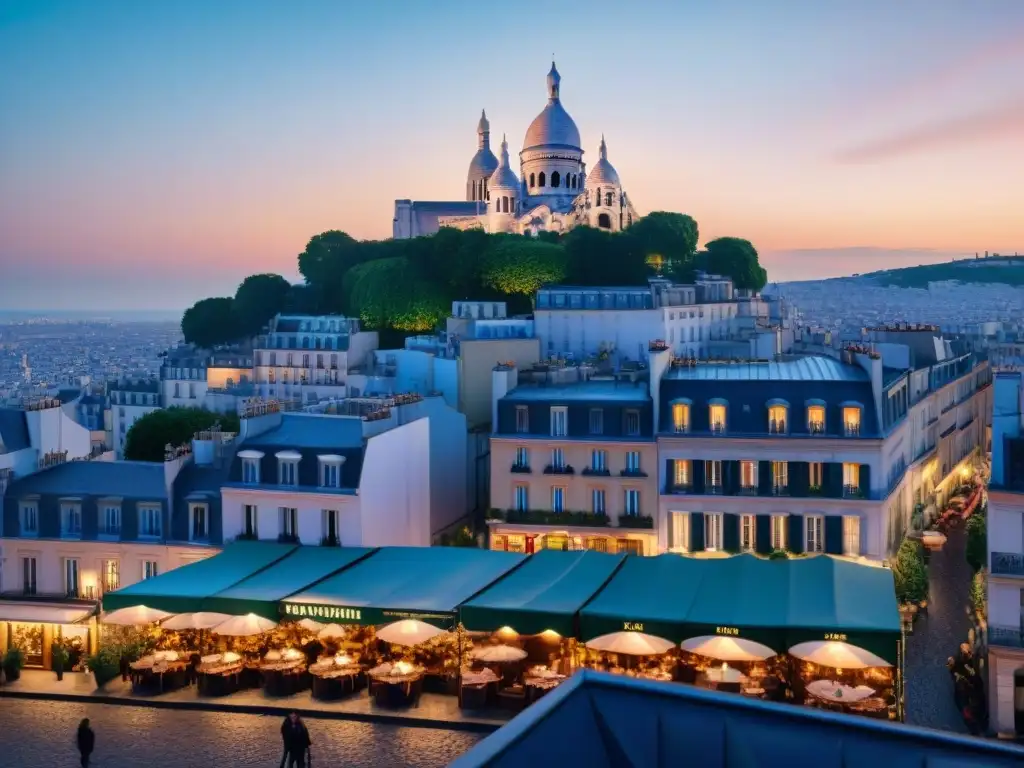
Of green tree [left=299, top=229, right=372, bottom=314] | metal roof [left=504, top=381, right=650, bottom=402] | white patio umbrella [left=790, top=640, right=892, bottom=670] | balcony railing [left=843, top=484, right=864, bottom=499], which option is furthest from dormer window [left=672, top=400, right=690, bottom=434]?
green tree [left=299, top=229, right=372, bottom=314]

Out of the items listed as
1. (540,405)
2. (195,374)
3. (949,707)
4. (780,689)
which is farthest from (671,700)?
(195,374)

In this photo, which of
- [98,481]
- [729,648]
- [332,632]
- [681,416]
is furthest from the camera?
[681,416]

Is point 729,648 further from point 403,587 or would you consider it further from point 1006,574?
point 403,587

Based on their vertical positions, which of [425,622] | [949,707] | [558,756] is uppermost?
[558,756]

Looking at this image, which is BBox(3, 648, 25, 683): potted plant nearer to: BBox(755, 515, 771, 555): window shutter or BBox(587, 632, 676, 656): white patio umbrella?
BBox(587, 632, 676, 656): white patio umbrella

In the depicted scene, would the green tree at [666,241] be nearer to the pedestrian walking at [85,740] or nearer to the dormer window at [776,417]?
the dormer window at [776,417]

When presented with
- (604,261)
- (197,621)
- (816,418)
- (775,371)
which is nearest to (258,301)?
(604,261)

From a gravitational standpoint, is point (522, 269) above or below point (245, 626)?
above

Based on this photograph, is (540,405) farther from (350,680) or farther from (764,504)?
(350,680)
